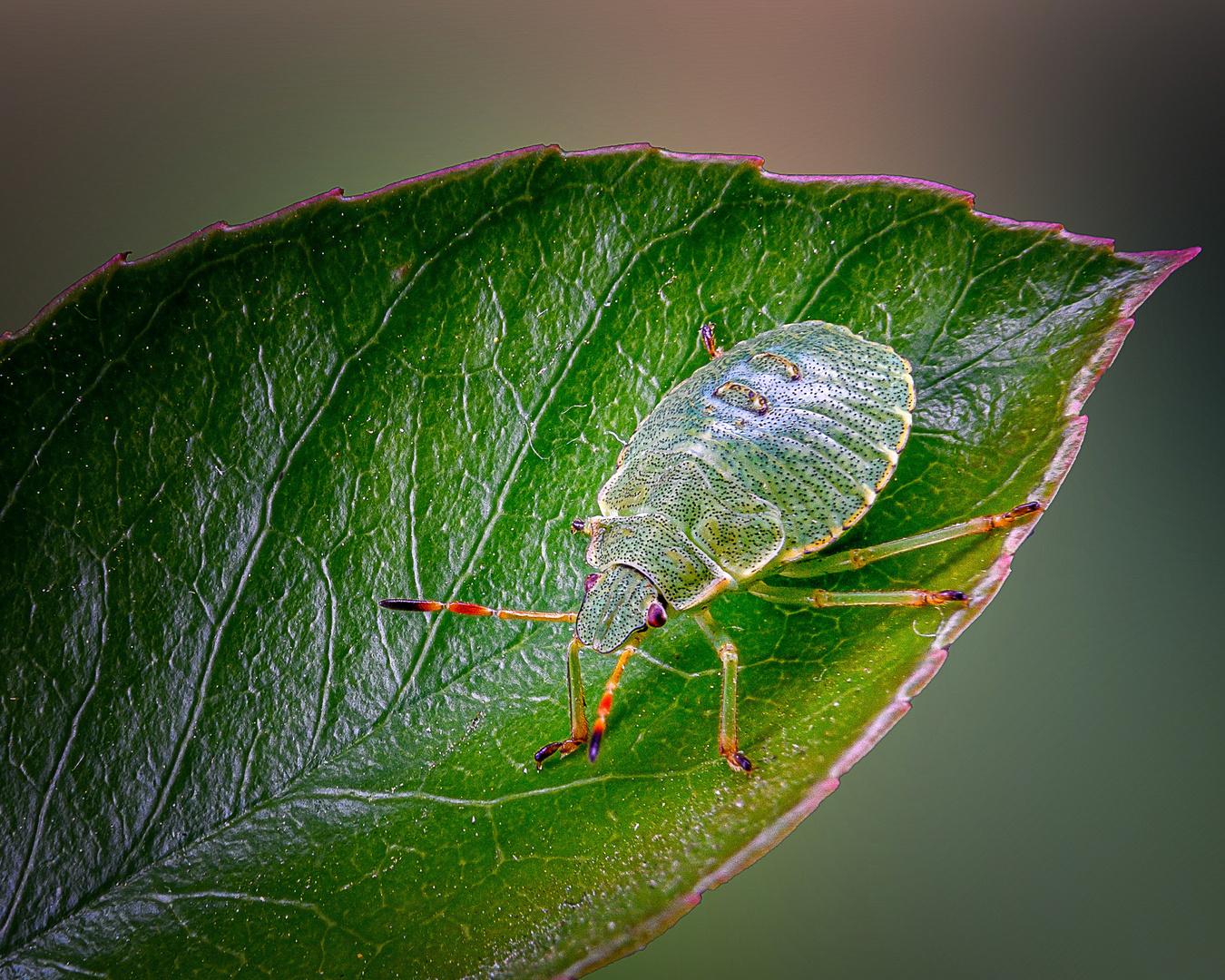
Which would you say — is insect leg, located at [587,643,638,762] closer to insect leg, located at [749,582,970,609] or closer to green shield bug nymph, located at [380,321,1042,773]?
green shield bug nymph, located at [380,321,1042,773]

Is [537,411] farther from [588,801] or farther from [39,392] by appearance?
[39,392]

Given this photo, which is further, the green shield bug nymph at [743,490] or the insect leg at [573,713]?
the green shield bug nymph at [743,490]

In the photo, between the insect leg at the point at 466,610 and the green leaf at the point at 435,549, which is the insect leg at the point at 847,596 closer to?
the green leaf at the point at 435,549

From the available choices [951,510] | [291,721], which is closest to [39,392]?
[291,721]

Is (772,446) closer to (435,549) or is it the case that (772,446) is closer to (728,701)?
(728,701)

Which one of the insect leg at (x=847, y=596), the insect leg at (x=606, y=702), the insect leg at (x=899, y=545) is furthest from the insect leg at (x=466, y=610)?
the insect leg at (x=899, y=545)

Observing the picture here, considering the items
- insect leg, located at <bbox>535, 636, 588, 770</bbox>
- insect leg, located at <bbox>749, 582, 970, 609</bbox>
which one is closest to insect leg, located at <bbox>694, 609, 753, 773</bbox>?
insect leg, located at <bbox>749, 582, 970, 609</bbox>
